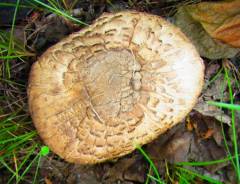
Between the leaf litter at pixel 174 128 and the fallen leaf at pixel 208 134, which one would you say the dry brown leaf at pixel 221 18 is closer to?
the leaf litter at pixel 174 128

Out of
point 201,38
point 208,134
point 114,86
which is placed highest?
point 201,38

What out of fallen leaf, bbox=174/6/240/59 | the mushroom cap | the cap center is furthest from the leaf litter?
the cap center

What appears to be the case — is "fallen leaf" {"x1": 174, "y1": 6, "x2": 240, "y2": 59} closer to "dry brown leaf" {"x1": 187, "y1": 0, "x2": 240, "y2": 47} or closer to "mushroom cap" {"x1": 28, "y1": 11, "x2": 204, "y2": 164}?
"dry brown leaf" {"x1": 187, "y1": 0, "x2": 240, "y2": 47}

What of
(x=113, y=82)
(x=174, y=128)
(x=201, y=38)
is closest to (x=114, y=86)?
(x=113, y=82)

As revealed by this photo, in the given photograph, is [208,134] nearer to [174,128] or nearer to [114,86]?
[174,128]

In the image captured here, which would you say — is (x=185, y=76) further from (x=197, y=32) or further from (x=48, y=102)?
(x=48, y=102)

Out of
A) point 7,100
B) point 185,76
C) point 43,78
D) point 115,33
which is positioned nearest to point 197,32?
point 185,76

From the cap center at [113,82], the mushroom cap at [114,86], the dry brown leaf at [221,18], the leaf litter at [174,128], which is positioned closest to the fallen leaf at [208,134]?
the leaf litter at [174,128]
